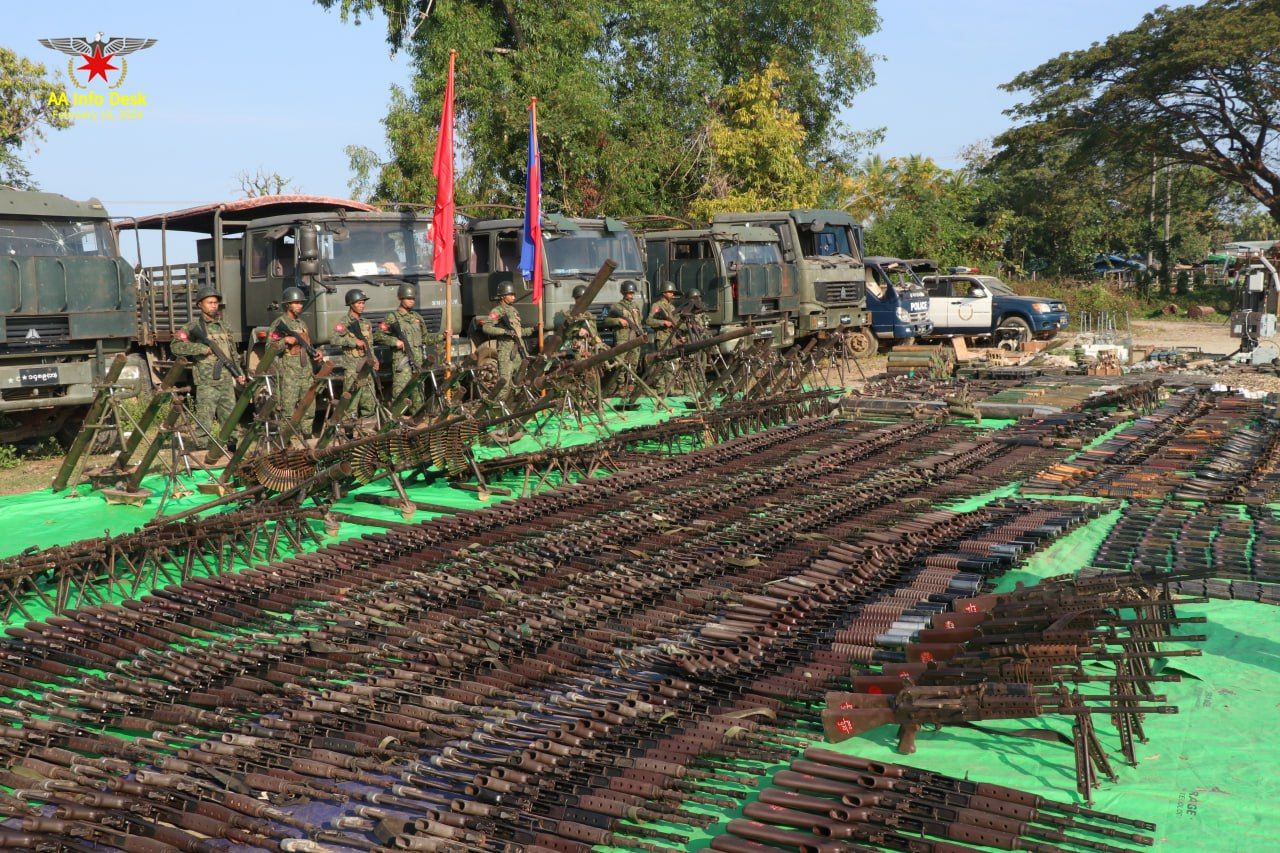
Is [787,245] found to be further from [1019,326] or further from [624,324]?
[1019,326]

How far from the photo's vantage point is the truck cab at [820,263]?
1862 cm

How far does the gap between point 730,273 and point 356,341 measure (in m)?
6.89

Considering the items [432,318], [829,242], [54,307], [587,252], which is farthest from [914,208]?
[54,307]

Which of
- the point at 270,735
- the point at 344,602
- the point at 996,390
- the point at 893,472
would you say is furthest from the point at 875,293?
the point at 270,735

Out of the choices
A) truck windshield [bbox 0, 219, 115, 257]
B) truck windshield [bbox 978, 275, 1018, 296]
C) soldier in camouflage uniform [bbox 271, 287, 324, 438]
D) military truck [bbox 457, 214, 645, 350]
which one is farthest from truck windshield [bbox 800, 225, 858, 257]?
truck windshield [bbox 0, 219, 115, 257]

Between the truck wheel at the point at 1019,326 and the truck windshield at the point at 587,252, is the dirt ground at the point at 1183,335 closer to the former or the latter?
the truck wheel at the point at 1019,326

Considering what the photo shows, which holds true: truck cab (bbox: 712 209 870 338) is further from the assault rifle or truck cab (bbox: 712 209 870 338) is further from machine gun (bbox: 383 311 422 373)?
the assault rifle

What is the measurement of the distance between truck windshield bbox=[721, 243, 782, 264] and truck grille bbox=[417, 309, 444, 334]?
519 cm

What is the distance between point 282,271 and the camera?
12984mm

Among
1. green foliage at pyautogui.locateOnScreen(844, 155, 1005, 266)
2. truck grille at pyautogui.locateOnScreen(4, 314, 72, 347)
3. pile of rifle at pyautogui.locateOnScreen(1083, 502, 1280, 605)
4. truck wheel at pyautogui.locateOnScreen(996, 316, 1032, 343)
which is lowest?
pile of rifle at pyautogui.locateOnScreen(1083, 502, 1280, 605)

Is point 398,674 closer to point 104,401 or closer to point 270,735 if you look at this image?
point 270,735

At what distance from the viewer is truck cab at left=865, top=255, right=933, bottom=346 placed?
69.5 ft

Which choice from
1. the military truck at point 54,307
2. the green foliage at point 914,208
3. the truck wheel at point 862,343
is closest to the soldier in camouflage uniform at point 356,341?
the military truck at point 54,307

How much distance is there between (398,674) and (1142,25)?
104ft
